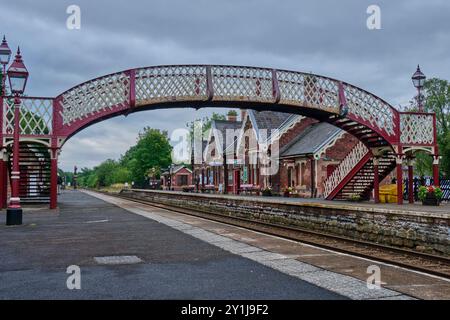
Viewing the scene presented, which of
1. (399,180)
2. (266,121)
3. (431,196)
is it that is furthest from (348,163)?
(266,121)

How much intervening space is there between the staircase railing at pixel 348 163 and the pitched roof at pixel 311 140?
7.26 meters

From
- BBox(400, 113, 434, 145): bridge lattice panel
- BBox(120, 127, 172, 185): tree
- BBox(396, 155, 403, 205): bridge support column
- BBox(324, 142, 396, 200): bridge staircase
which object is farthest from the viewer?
BBox(120, 127, 172, 185): tree

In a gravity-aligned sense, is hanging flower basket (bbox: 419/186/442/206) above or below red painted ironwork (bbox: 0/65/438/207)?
below

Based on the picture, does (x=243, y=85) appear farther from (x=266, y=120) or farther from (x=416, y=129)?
(x=266, y=120)

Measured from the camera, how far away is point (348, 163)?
82.5 feet

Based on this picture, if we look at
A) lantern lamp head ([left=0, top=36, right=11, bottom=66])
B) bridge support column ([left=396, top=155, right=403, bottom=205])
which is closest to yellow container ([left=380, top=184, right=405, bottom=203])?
bridge support column ([left=396, top=155, right=403, bottom=205])

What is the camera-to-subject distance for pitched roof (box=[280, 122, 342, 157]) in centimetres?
3350

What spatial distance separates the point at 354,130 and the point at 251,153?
21399 millimetres

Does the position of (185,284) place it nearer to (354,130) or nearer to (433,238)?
(433,238)

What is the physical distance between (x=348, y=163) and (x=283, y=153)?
13.5 m

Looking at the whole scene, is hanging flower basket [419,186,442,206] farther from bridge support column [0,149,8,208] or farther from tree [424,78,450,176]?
tree [424,78,450,176]

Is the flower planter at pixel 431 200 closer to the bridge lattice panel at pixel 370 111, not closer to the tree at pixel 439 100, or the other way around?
the bridge lattice panel at pixel 370 111

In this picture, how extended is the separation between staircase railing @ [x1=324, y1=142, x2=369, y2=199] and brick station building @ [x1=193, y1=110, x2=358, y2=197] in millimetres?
7170

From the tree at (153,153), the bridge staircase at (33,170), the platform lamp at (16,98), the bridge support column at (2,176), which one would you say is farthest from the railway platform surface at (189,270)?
the tree at (153,153)
